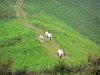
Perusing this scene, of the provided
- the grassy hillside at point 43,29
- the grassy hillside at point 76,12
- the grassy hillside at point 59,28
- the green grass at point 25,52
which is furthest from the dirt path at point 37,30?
the grassy hillside at point 76,12

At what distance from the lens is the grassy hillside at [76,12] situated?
94.7m

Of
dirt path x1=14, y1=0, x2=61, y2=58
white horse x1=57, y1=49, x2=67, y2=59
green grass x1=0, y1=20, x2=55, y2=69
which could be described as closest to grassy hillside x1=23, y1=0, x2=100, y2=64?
white horse x1=57, y1=49, x2=67, y2=59

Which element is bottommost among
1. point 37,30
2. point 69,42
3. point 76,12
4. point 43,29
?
point 69,42

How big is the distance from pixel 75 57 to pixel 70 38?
432 inches

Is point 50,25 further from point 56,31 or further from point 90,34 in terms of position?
point 90,34

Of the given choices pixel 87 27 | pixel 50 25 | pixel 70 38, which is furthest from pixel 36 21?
pixel 87 27

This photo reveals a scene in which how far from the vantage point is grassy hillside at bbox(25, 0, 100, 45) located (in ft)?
311

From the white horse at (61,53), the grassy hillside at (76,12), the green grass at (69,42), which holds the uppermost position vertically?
the grassy hillside at (76,12)

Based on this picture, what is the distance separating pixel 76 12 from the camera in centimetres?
10756

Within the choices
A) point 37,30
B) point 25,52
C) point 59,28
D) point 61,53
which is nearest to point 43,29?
point 37,30

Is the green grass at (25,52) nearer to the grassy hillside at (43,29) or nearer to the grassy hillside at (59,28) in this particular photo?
the grassy hillside at (43,29)

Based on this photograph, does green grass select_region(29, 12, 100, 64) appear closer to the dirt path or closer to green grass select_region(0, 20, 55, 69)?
the dirt path

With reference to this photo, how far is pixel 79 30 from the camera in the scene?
3642 inches

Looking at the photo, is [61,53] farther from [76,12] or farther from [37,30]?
[76,12]
